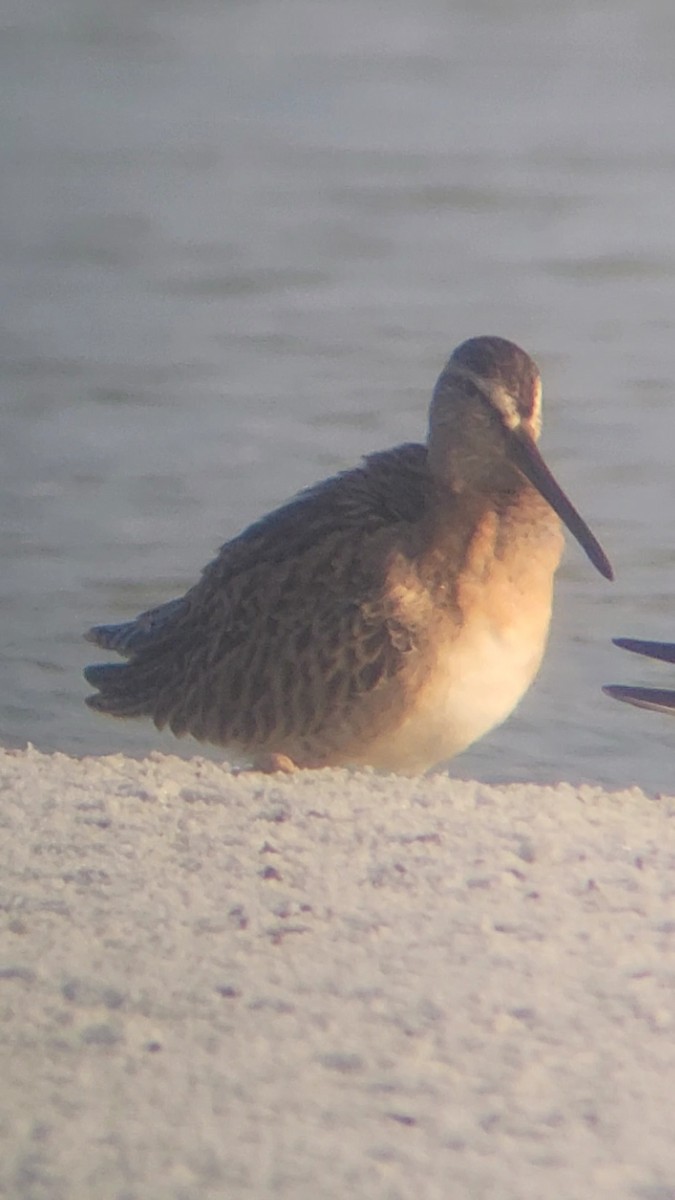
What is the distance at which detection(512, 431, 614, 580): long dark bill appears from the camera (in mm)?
5605

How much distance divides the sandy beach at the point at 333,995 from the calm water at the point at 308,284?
258 cm

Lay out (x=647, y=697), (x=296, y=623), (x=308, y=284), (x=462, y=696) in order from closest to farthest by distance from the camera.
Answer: (x=647, y=697)
(x=462, y=696)
(x=296, y=623)
(x=308, y=284)

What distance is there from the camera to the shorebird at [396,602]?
539 centimetres

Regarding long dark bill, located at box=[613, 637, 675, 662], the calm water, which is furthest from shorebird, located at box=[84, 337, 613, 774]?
the calm water

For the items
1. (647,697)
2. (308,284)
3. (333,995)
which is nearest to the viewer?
(333,995)

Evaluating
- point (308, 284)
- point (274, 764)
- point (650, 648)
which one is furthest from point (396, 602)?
point (308, 284)

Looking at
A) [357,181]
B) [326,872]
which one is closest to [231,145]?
[357,181]

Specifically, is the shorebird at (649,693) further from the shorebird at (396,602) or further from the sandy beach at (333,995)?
the shorebird at (396,602)

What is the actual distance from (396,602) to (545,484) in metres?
0.49

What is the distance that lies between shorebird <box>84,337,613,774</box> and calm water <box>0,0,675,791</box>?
3.83ft

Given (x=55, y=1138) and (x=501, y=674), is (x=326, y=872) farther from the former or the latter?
(x=501, y=674)

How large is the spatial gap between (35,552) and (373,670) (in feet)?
10.7

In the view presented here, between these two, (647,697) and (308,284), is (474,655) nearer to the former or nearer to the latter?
(647,697)

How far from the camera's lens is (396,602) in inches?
212
